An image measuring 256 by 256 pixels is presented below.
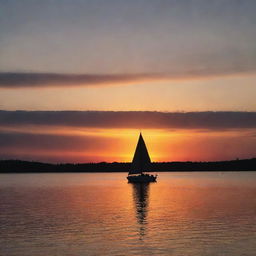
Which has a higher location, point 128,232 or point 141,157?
point 141,157

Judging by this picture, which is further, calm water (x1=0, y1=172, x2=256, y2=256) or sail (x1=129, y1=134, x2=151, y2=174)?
sail (x1=129, y1=134, x2=151, y2=174)

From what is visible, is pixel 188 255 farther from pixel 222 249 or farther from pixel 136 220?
pixel 136 220

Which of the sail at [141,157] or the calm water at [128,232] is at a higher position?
the sail at [141,157]

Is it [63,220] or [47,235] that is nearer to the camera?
[47,235]

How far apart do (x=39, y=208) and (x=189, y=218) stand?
78.7 ft

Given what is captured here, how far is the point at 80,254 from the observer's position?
32781 mm

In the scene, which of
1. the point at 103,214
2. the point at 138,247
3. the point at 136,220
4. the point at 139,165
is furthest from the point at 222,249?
the point at 139,165

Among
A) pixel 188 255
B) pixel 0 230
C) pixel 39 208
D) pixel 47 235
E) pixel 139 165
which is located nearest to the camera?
pixel 188 255

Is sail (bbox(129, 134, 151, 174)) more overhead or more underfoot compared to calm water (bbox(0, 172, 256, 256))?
more overhead

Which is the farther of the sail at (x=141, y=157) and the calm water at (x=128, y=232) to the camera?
the sail at (x=141, y=157)

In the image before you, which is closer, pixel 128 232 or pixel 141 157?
pixel 128 232

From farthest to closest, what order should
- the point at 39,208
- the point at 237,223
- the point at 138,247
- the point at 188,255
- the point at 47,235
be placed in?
the point at 39,208, the point at 237,223, the point at 47,235, the point at 138,247, the point at 188,255

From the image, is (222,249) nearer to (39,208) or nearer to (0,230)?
(0,230)

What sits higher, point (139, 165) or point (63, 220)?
point (139, 165)
